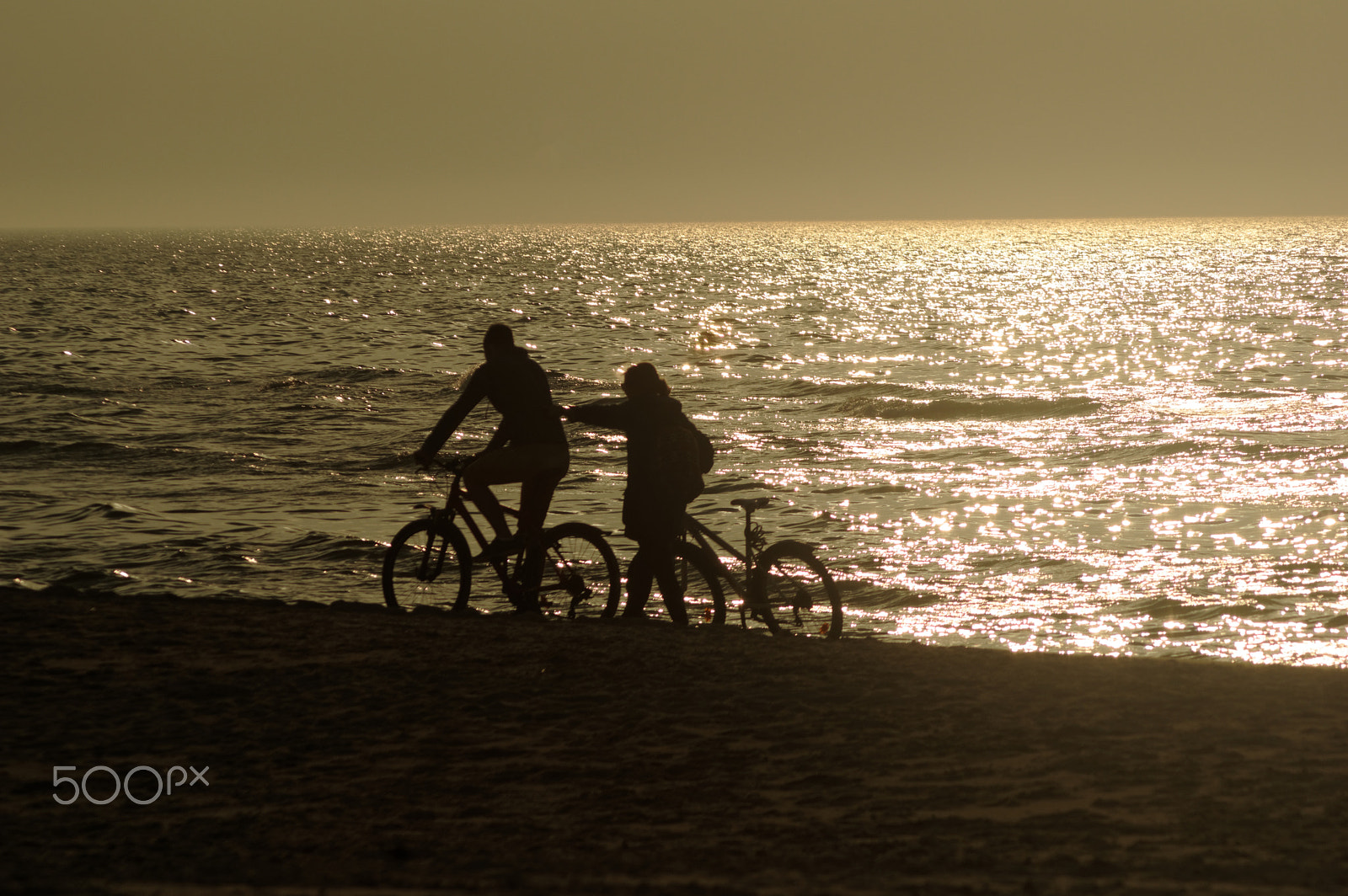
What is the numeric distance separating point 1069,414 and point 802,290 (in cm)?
6204

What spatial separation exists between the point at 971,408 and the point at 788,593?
20012 mm

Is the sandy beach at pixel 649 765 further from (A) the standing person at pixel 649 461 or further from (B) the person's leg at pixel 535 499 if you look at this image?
(B) the person's leg at pixel 535 499

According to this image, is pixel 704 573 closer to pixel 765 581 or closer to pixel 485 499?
pixel 765 581

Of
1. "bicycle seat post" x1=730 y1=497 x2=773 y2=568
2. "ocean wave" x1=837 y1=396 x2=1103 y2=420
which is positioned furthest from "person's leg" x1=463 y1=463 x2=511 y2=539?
"ocean wave" x1=837 y1=396 x2=1103 y2=420

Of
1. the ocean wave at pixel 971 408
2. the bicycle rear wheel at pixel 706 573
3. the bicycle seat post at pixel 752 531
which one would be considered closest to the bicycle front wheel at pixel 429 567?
the bicycle rear wheel at pixel 706 573

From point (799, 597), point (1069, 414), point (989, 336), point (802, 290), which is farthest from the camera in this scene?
point (802, 290)

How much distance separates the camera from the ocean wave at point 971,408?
84.8ft

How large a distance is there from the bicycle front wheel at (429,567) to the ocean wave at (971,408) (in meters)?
17.7

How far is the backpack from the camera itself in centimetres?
762

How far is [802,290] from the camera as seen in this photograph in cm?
8719

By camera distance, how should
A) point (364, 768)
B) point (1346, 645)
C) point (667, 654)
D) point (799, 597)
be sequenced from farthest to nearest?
point (1346, 645), point (799, 597), point (667, 654), point (364, 768)

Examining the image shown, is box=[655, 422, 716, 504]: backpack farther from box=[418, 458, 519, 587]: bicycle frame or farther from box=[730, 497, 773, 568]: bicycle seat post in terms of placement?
box=[418, 458, 519, 587]: bicycle frame

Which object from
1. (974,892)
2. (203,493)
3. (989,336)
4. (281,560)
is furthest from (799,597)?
(989,336)

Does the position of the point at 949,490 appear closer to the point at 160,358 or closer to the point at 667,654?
the point at 667,654
